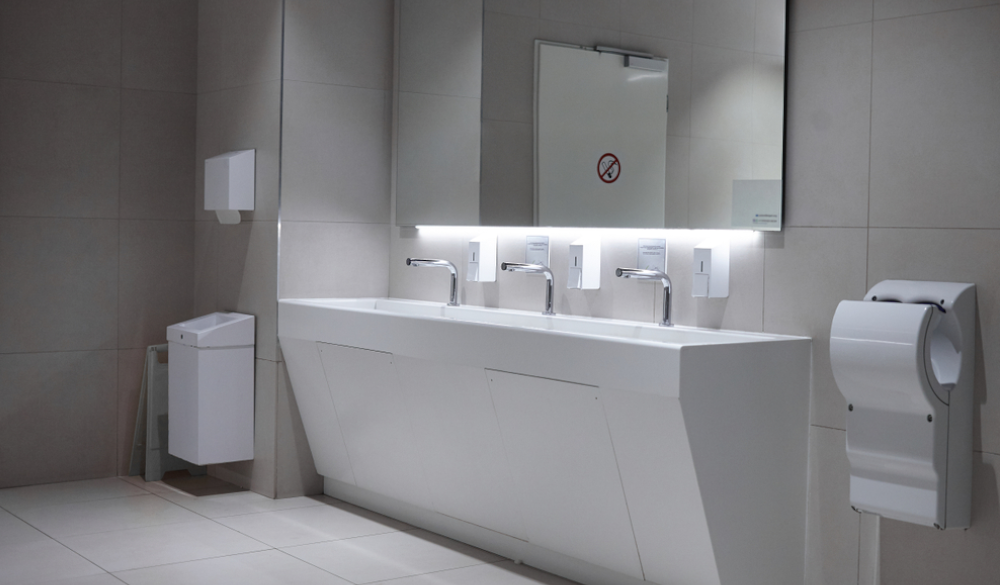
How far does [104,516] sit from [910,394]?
3.11 meters

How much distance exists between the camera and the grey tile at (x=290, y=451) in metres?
4.40

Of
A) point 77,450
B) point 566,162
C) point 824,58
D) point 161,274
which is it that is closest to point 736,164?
point 824,58

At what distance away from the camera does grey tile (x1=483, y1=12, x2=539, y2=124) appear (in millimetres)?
3949

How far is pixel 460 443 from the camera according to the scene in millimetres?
3514

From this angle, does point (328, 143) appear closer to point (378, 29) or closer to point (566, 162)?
point (378, 29)

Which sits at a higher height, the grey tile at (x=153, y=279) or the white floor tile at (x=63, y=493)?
the grey tile at (x=153, y=279)

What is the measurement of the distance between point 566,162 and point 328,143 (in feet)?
3.88

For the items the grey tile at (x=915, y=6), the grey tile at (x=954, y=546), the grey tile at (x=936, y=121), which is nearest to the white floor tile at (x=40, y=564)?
the grey tile at (x=954, y=546)

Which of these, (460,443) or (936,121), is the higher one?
(936,121)

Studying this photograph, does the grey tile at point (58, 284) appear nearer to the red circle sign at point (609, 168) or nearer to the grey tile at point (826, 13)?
the red circle sign at point (609, 168)

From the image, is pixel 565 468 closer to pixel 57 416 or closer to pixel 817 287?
pixel 817 287

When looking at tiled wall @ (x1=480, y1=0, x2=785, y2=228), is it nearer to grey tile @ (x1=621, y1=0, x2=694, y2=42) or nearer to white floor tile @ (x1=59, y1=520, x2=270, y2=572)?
grey tile @ (x1=621, y1=0, x2=694, y2=42)

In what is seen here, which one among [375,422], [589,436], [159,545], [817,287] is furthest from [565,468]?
[159,545]

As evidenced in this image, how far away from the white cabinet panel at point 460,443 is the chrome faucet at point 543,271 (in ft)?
1.52
